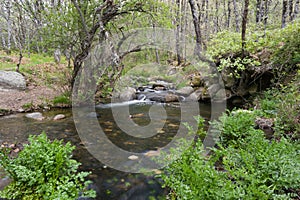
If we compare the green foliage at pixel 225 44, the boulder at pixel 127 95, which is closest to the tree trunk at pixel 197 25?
the green foliage at pixel 225 44

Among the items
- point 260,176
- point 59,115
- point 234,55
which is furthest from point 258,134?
point 59,115

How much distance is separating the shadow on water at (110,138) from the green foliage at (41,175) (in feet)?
A: 1.84

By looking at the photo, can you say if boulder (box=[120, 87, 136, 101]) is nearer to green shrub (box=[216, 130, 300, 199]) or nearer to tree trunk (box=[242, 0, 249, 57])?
tree trunk (box=[242, 0, 249, 57])

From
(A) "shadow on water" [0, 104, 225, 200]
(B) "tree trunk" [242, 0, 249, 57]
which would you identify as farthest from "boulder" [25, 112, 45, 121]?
(B) "tree trunk" [242, 0, 249, 57]

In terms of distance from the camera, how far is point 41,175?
2590mm

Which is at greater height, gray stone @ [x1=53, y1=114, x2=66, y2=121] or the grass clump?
the grass clump

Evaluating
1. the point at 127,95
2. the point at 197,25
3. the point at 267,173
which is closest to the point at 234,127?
the point at 267,173

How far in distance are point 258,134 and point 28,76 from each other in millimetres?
10949

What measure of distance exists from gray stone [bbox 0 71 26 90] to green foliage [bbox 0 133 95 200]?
25.0 ft

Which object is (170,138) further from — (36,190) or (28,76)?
(28,76)

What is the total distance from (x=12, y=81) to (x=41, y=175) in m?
8.30

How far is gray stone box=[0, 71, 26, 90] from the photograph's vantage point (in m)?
8.90

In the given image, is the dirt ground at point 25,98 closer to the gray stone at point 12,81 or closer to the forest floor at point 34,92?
the forest floor at point 34,92

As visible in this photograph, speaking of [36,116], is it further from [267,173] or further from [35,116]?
[267,173]
